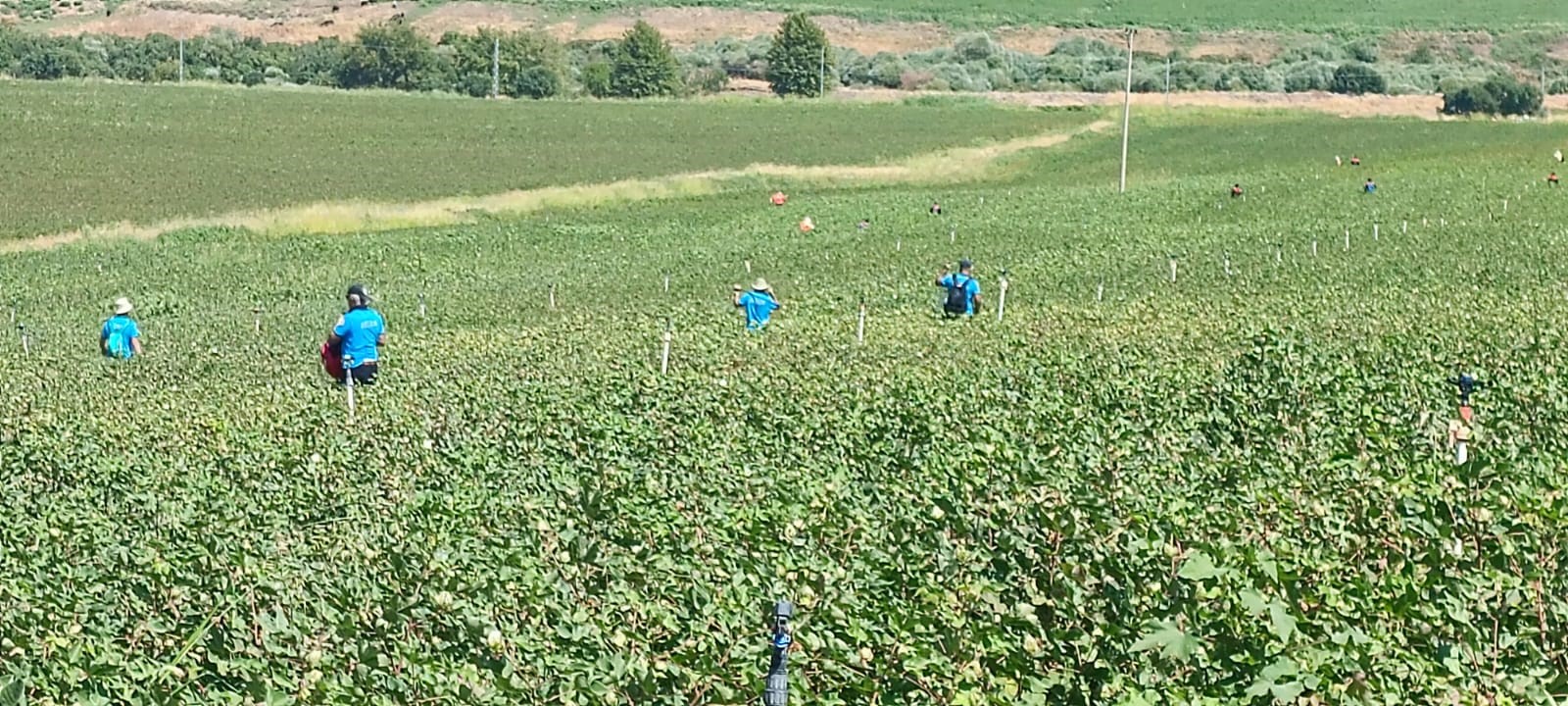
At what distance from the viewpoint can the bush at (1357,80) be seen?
106 metres

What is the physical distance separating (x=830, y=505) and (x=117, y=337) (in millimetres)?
13625

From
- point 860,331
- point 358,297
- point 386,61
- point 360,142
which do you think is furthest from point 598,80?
point 358,297

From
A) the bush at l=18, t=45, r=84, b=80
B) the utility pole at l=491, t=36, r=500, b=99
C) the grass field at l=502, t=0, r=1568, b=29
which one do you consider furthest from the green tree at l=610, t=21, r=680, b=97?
the grass field at l=502, t=0, r=1568, b=29

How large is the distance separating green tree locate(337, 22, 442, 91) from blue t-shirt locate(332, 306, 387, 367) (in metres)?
85.8

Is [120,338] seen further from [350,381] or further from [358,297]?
[350,381]

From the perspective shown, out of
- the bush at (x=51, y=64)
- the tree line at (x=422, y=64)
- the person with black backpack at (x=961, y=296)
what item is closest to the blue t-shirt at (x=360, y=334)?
the person with black backpack at (x=961, y=296)

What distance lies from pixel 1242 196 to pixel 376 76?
60.7 metres

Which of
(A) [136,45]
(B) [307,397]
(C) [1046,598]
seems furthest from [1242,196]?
(A) [136,45]

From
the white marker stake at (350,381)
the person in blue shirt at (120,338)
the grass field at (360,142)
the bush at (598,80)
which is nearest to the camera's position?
the white marker stake at (350,381)

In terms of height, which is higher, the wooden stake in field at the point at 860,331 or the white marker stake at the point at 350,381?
the white marker stake at the point at 350,381

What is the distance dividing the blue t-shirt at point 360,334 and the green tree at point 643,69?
82.7 m

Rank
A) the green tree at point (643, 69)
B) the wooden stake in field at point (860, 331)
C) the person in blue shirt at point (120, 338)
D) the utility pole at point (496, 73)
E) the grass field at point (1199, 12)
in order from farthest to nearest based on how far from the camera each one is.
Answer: the grass field at point (1199, 12) → the green tree at point (643, 69) → the utility pole at point (496, 73) → the person in blue shirt at point (120, 338) → the wooden stake in field at point (860, 331)

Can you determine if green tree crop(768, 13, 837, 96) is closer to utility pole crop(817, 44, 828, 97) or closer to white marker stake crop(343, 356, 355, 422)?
utility pole crop(817, 44, 828, 97)

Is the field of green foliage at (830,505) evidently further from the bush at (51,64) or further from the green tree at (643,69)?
the bush at (51,64)
